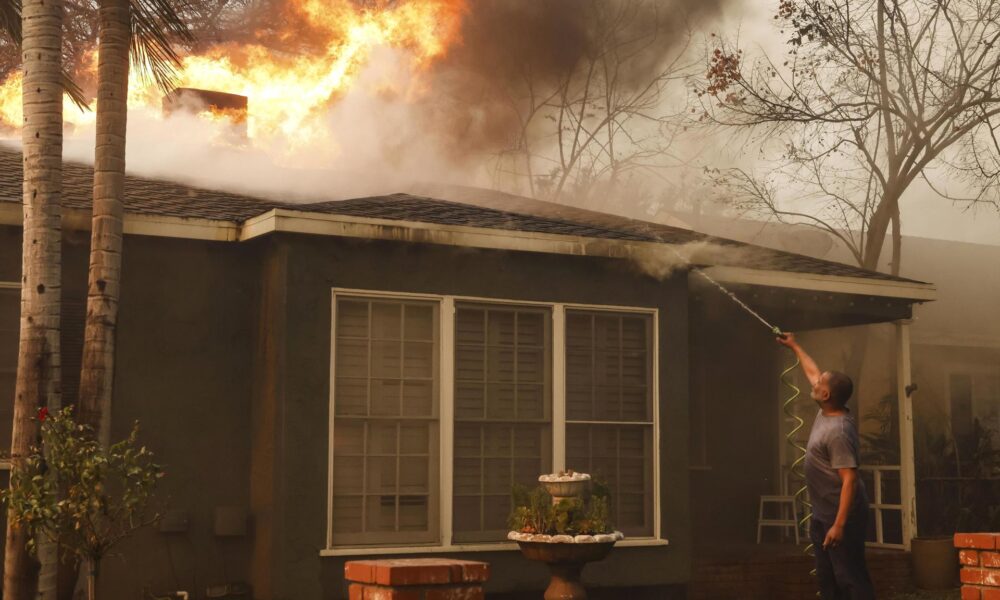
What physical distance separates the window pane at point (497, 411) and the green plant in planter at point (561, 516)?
32.6 inches

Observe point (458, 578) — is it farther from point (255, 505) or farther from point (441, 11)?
point (441, 11)

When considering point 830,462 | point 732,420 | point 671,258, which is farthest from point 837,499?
point 732,420

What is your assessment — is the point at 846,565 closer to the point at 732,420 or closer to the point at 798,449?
the point at 798,449

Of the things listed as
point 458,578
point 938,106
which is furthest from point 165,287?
point 938,106

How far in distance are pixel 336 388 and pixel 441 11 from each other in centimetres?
764

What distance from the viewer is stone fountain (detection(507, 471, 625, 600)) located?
9.14 m

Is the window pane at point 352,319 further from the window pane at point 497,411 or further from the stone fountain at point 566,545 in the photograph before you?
the stone fountain at point 566,545

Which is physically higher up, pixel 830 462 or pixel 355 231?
pixel 355 231

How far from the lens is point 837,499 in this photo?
7172mm

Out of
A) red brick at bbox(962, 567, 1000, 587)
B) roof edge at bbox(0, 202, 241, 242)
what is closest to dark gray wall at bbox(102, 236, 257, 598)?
roof edge at bbox(0, 202, 241, 242)

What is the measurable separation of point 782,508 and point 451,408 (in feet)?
19.5

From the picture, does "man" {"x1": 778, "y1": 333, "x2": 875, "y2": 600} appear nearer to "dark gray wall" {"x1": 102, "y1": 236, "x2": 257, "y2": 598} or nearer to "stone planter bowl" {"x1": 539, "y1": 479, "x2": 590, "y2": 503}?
"stone planter bowl" {"x1": 539, "y1": 479, "x2": 590, "y2": 503}

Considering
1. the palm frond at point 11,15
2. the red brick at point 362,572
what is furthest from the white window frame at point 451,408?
the red brick at point 362,572

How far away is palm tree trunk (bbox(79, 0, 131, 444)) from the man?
190 inches
